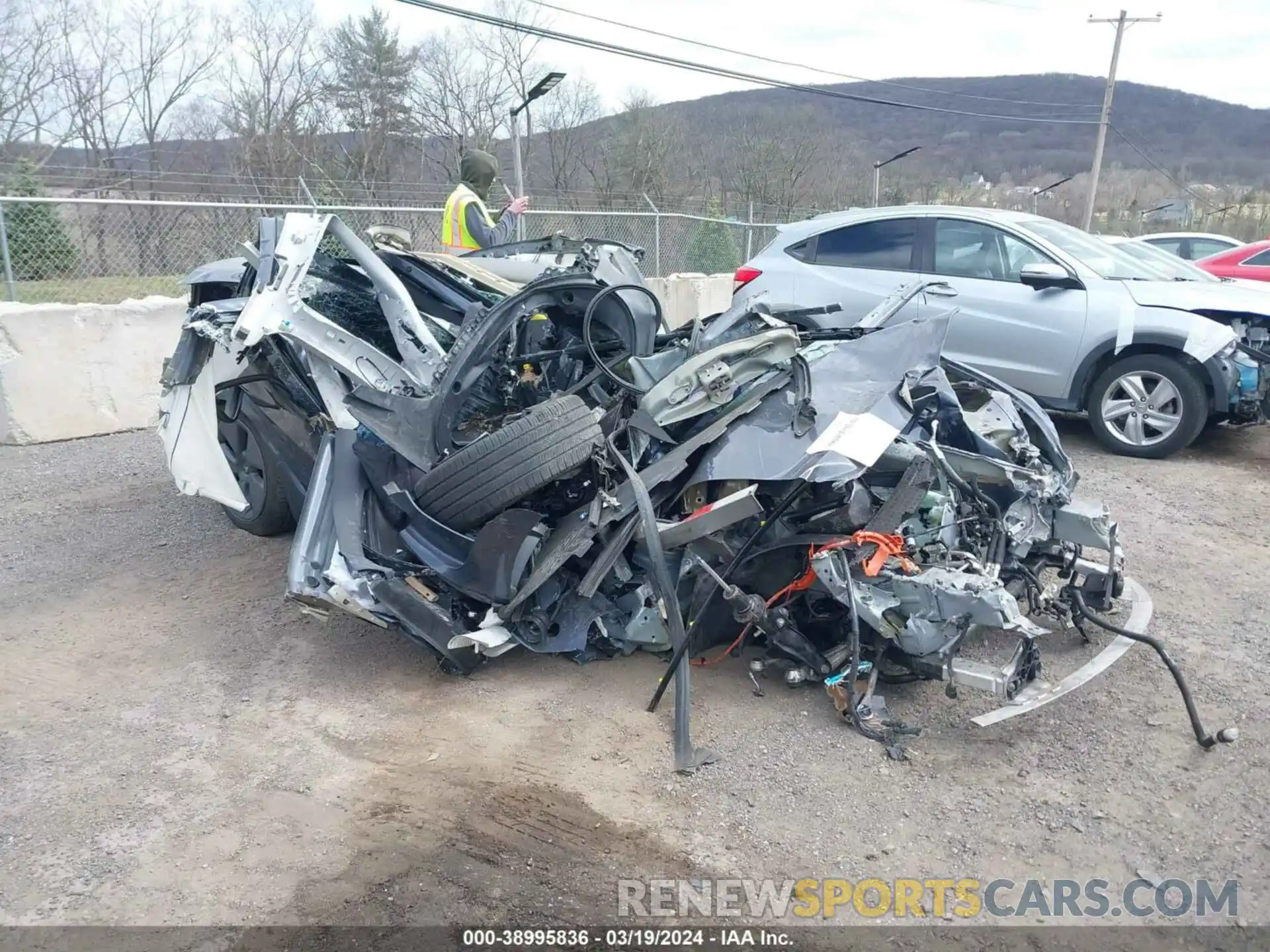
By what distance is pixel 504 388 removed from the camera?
4176mm

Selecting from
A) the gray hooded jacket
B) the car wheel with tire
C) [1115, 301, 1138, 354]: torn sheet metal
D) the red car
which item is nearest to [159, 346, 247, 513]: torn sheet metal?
the car wheel with tire

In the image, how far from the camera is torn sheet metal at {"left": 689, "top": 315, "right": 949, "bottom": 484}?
3455 millimetres

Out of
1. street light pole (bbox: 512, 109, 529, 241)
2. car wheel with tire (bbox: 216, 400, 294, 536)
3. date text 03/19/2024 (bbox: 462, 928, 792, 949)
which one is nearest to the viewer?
date text 03/19/2024 (bbox: 462, 928, 792, 949)

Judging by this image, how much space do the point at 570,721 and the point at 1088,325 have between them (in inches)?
213

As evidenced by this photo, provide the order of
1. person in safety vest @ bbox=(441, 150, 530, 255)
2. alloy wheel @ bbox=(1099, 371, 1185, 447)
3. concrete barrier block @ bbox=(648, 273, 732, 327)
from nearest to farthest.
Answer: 1. person in safety vest @ bbox=(441, 150, 530, 255)
2. alloy wheel @ bbox=(1099, 371, 1185, 447)
3. concrete barrier block @ bbox=(648, 273, 732, 327)

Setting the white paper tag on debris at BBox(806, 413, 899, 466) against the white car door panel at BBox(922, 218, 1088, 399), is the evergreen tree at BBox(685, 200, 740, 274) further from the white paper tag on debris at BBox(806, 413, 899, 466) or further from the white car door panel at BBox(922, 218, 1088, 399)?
the white paper tag on debris at BBox(806, 413, 899, 466)

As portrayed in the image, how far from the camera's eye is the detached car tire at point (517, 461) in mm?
3496

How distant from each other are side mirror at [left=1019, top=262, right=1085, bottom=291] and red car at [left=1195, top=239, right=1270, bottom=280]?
5.75 metres

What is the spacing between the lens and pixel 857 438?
3.50 m

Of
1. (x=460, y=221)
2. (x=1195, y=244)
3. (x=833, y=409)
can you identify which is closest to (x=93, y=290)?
(x=460, y=221)

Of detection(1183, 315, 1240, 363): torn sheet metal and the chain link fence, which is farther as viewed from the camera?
the chain link fence

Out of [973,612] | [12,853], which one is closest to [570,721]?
[973,612]

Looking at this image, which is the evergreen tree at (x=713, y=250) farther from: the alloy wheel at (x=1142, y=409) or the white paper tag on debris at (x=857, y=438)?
the white paper tag on debris at (x=857, y=438)

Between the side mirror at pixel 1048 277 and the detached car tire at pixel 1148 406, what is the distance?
0.71m
